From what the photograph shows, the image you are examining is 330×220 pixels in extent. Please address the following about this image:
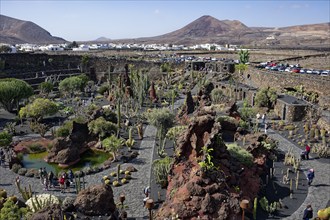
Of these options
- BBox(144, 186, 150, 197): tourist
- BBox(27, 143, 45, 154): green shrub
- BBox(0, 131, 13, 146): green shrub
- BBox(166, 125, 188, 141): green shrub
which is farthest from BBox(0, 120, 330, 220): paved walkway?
BBox(27, 143, 45, 154): green shrub

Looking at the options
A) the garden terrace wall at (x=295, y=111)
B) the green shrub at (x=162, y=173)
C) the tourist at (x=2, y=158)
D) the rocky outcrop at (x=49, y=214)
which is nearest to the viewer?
the rocky outcrop at (x=49, y=214)

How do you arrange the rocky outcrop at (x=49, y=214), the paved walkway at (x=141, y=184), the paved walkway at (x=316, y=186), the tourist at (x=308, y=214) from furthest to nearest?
the paved walkway at (x=141, y=184)
the paved walkway at (x=316, y=186)
the tourist at (x=308, y=214)
the rocky outcrop at (x=49, y=214)

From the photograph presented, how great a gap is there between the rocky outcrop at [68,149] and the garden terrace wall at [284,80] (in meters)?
29.7

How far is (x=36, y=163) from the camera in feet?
84.8

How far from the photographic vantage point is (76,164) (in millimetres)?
25594

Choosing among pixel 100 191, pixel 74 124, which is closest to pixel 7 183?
pixel 74 124

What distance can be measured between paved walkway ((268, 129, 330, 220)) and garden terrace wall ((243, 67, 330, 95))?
1672 cm

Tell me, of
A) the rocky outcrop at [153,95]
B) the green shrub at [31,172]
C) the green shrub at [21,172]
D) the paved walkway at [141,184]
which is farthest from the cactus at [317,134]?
the green shrub at [21,172]

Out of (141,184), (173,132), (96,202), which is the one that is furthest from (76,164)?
(96,202)

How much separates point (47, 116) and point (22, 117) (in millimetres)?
3210

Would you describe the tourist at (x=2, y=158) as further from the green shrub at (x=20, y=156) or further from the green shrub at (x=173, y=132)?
the green shrub at (x=173, y=132)

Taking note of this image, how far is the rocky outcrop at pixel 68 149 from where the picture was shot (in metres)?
25.5

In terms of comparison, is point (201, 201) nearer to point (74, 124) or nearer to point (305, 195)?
point (305, 195)

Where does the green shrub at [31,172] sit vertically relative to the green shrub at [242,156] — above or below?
below
